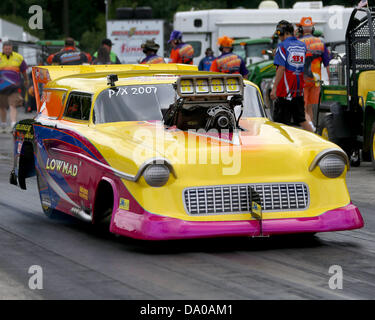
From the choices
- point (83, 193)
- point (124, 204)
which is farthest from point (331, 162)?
point (83, 193)

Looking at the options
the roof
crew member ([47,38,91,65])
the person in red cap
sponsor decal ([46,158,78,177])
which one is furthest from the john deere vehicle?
crew member ([47,38,91,65])

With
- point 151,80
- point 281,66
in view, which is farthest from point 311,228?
point 281,66

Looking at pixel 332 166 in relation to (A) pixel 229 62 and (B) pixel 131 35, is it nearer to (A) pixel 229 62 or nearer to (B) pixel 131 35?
(A) pixel 229 62

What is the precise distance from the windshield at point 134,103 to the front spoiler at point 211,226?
1268 mm

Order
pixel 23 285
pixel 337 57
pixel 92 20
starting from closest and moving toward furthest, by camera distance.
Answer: pixel 23 285
pixel 337 57
pixel 92 20

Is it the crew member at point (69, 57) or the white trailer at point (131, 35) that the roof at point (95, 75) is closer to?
the crew member at point (69, 57)

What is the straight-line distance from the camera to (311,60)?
57.0 ft

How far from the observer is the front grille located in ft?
25.5

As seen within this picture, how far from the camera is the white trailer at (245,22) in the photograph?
111 feet

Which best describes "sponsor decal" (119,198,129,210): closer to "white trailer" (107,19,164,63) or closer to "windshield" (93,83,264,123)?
"windshield" (93,83,264,123)

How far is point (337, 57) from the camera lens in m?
17.2

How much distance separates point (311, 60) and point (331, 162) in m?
9.38
